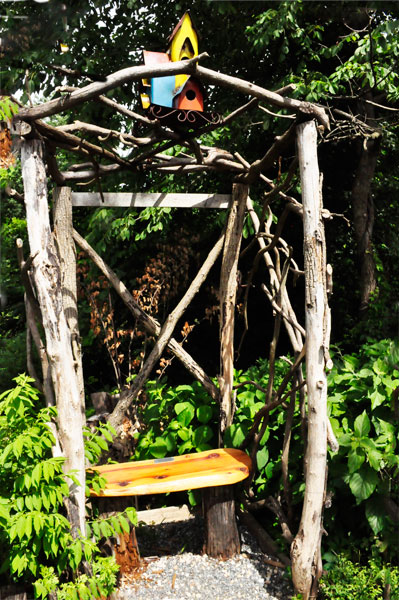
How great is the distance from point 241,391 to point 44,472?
225 cm

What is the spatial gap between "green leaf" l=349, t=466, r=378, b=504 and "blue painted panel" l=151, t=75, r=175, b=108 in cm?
237

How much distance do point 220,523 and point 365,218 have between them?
425 cm

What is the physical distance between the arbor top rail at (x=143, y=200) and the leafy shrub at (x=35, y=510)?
1620 millimetres

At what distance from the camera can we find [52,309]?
3.26 metres

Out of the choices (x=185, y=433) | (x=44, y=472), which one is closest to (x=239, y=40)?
(x=185, y=433)

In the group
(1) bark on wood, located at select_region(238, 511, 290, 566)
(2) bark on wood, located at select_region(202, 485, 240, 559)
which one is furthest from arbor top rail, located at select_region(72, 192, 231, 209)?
(1) bark on wood, located at select_region(238, 511, 290, 566)

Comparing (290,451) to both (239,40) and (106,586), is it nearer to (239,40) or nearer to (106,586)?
(106,586)

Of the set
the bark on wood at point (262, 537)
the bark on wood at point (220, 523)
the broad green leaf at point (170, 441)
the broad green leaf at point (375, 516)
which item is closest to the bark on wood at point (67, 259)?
the broad green leaf at point (170, 441)

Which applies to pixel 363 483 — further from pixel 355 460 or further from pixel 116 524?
pixel 116 524

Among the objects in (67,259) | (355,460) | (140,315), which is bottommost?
(355,460)

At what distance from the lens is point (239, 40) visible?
22.8 feet

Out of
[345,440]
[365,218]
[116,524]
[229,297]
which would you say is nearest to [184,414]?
[229,297]

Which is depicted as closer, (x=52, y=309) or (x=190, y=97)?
(x=52, y=309)

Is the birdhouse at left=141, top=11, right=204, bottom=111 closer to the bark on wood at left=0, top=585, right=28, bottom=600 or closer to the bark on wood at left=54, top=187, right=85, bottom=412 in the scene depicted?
the bark on wood at left=54, top=187, right=85, bottom=412
